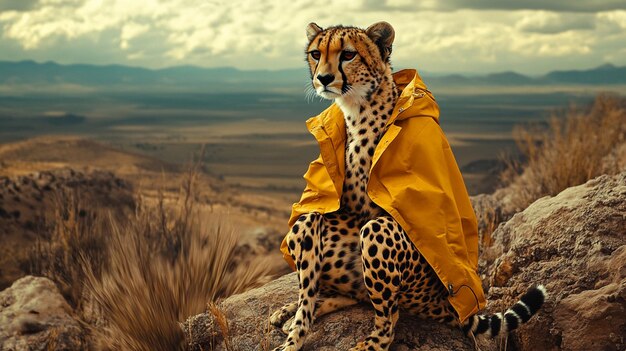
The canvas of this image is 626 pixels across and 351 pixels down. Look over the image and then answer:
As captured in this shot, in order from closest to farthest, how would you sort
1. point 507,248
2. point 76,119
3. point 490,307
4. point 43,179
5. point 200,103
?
1. point 490,307
2. point 507,248
3. point 43,179
4. point 76,119
5. point 200,103

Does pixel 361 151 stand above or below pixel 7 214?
above

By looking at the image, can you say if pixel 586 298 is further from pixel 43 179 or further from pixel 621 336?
pixel 43 179

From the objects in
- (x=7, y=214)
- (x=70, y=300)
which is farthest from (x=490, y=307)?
(x=7, y=214)

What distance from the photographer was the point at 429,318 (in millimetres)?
3900

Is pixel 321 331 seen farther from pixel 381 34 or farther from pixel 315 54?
pixel 381 34

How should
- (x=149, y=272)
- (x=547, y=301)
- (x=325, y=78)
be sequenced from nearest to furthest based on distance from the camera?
(x=325, y=78) < (x=547, y=301) < (x=149, y=272)

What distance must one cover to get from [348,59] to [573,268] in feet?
6.68

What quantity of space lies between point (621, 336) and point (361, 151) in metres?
1.78

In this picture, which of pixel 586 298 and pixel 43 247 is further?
pixel 43 247

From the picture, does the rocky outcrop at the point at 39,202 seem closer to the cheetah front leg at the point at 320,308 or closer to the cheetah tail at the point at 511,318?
the cheetah front leg at the point at 320,308

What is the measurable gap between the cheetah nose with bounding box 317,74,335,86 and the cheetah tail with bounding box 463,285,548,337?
1.56 m

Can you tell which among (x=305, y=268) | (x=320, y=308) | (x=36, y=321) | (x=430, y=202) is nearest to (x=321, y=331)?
(x=320, y=308)

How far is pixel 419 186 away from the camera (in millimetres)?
3475

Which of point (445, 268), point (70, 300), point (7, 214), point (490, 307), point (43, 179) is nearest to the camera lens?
point (445, 268)
